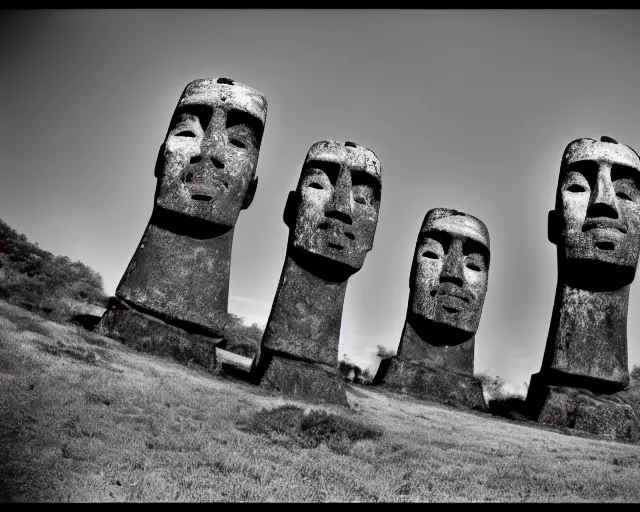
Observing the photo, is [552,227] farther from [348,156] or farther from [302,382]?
[302,382]

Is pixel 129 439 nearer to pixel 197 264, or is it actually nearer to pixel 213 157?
pixel 197 264

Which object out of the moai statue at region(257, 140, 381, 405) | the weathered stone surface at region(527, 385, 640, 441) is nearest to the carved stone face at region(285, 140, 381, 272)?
the moai statue at region(257, 140, 381, 405)

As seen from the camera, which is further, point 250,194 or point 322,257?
point 250,194

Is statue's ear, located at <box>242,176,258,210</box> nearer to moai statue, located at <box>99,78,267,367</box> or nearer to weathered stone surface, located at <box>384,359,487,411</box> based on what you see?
moai statue, located at <box>99,78,267,367</box>

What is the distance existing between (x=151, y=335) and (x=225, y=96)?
376 cm

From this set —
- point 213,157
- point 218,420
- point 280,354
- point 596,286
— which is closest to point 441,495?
point 218,420

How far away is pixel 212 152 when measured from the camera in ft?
27.4

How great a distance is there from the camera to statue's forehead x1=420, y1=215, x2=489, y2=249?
1111cm

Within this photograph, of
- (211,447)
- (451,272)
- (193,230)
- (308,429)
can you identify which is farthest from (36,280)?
(211,447)

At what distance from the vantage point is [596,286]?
962cm

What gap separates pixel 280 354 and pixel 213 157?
9.90 feet

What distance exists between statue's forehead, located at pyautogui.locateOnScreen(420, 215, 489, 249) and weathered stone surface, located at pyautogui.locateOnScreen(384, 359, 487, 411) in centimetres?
263

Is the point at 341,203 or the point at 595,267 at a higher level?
the point at 595,267

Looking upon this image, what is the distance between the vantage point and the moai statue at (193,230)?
780cm
